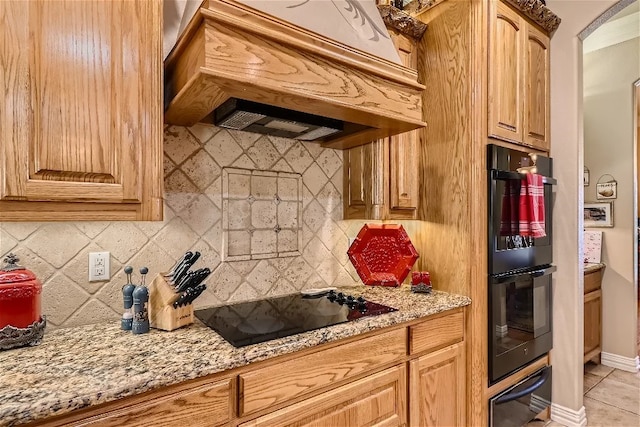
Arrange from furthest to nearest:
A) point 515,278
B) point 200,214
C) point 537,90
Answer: point 537,90 < point 515,278 < point 200,214

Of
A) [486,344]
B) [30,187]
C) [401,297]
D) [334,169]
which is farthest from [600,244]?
[30,187]

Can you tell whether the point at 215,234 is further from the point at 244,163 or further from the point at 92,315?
the point at 92,315

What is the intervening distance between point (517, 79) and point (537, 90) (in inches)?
9.8

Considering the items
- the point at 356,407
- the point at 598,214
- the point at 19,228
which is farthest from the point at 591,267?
the point at 19,228

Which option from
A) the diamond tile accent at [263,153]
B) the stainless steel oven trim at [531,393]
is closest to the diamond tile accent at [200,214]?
the diamond tile accent at [263,153]

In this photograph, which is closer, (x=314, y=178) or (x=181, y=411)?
(x=181, y=411)

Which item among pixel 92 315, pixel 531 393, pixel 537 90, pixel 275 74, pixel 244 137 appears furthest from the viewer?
pixel 537 90

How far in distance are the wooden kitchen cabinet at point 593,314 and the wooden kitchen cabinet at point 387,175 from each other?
2026mm

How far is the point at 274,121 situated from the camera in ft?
5.13

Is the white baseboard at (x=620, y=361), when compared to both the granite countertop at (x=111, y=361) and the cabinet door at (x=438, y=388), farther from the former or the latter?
the granite countertop at (x=111, y=361)

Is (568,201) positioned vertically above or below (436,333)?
above

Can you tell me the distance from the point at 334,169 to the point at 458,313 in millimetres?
1021

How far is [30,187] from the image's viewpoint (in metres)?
0.98

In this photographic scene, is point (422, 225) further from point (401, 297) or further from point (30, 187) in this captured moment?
point (30, 187)
